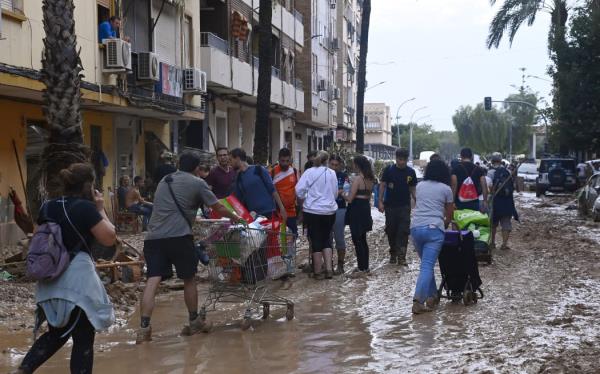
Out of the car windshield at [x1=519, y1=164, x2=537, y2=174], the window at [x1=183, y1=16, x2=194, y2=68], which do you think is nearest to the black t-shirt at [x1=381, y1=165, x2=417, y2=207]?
the window at [x1=183, y1=16, x2=194, y2=68]

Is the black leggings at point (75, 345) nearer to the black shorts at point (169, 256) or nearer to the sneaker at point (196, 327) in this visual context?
the black shorts at point (169, 256)

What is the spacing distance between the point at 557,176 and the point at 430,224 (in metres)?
34.0

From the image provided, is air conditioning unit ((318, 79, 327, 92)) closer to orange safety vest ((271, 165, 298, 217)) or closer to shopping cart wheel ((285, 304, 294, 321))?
orange safety vest ((271, 165, 298, 217))

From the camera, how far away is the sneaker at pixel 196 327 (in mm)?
8148

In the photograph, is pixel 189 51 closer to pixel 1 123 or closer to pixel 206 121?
pixel 206 121

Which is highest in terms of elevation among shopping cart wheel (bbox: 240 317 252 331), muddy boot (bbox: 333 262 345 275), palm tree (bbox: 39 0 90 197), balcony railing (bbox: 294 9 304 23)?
balcony railing (bbox: 294 9 304 23)

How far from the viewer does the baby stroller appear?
9727mm

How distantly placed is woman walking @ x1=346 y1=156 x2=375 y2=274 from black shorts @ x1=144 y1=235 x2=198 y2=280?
484cm

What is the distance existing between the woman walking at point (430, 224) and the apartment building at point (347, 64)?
50457 millimetres

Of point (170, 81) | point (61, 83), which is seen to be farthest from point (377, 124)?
point (61, 83)

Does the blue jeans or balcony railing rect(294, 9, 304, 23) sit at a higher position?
balcony railing rect(294, 9, 304, 23)

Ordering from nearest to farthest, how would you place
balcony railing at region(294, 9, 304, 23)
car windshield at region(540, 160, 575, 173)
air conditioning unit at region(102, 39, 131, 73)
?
air conditioning unit at region(102, 39, 131, 73) → car windshield at region(540, 160, 575, 173) → balcony railing at region(294, 9, 304, 23)

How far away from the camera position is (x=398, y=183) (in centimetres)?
1341

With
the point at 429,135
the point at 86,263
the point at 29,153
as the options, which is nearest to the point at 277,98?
the point at 29,153
